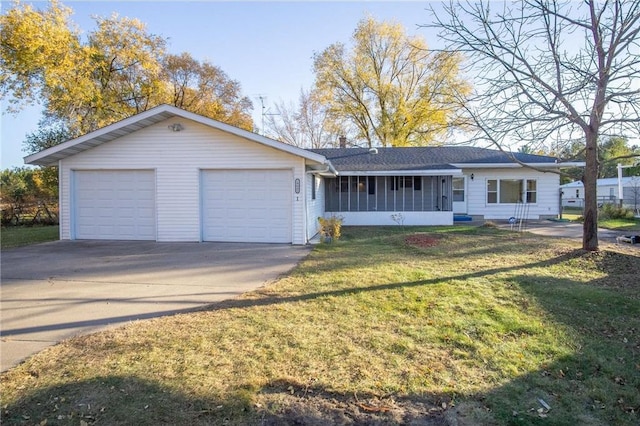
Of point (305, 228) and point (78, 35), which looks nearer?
point (305, 228)

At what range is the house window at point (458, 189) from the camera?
19.8 meters

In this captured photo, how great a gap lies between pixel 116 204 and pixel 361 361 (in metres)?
10.8

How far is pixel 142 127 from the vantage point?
11.5 meters

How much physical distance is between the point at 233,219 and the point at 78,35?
17.8 m

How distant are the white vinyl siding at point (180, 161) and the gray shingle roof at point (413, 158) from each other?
21.4 feet

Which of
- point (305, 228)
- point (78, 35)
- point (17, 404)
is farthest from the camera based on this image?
point (78, 35)

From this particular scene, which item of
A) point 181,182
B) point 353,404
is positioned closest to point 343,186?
point 181,182

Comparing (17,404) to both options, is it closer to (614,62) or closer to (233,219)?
(233,219)

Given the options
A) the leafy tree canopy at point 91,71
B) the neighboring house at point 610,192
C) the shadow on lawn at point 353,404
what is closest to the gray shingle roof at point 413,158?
the neighboring house at point 610,192

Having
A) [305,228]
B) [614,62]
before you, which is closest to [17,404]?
[305,228]

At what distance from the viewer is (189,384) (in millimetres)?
3172

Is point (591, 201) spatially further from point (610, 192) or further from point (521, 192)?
point (610, 192)

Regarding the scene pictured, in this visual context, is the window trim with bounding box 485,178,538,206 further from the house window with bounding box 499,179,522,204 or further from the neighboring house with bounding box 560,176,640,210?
the neighboring house with bounding box 560,176,640,210

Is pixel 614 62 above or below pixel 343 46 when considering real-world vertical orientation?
below
